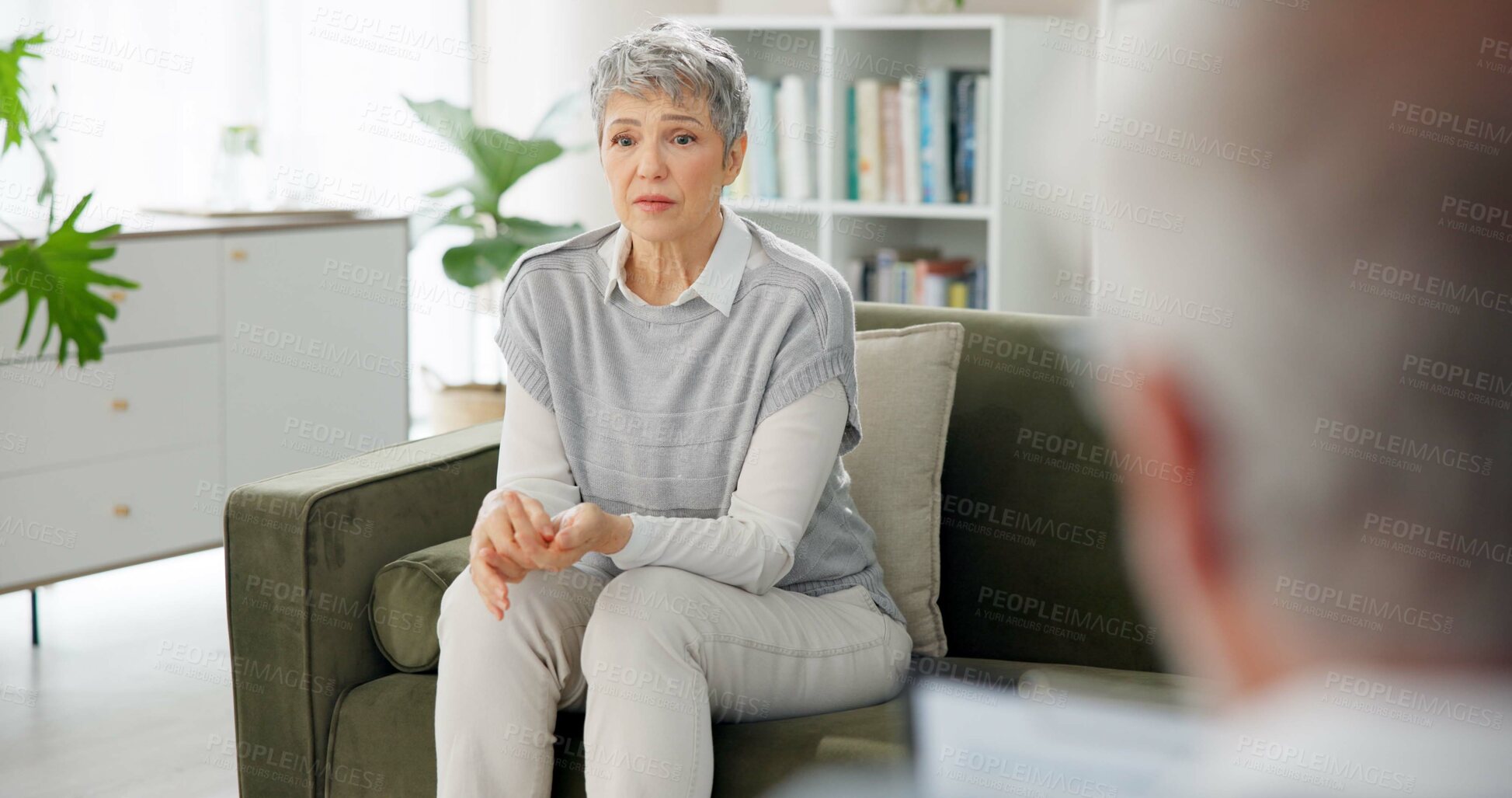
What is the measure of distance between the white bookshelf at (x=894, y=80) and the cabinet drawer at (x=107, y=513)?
148 centimetres

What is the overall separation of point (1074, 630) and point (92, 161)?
2908mm

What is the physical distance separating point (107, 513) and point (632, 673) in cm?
186

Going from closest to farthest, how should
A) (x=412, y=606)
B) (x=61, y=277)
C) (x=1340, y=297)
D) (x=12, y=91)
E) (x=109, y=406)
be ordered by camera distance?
(x=1340, y=297)
(x=412, y=606)
(x=12, y=91)
(x=61, y=277)
(x=109, y=406)

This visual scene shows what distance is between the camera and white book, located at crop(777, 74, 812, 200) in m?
3.42

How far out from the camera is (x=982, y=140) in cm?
325

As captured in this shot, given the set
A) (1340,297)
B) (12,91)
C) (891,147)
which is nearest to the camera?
(1340,297)

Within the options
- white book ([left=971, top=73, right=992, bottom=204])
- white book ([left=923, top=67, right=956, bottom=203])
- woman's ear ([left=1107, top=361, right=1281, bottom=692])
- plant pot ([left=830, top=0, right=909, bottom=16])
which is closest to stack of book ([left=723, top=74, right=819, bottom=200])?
plant pot ([left=830, top=0, right=909, bottom=16])

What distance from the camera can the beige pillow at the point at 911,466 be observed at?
1.60 meters

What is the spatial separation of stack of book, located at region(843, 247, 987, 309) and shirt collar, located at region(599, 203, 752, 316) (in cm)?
182

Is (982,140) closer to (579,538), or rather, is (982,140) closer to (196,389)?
(196,389)

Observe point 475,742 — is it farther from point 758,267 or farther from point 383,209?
point 383,209

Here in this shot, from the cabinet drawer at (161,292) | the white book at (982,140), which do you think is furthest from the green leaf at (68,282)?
the white book at (982,140)

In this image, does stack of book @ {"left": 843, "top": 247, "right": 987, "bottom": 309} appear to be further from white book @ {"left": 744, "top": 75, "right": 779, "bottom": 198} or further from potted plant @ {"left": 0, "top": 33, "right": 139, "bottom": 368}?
potted plant @ {"left": 0, "top": 33, "right": 139, "bottom": 368}

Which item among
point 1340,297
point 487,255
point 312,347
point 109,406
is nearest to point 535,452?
point 1340,297
